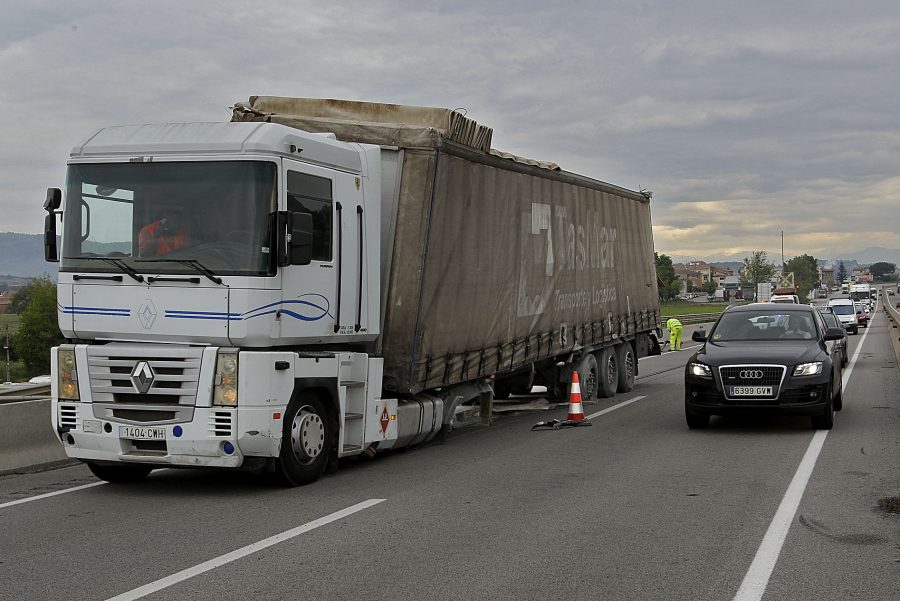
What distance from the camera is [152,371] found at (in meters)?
8.75

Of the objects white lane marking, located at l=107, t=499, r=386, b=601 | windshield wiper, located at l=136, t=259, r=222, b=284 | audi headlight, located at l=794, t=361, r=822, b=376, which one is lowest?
white lane marking, located at l=107, t=499, r=386, b=601

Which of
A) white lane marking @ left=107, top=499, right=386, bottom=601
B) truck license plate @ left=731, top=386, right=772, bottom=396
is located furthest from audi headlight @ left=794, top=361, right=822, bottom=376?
white lane marking @ left=107, top=499, right=386, bottom=601

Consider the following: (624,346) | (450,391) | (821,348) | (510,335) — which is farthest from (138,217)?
(624,346)

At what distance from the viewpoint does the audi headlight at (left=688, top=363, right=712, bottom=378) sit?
13.2 metres

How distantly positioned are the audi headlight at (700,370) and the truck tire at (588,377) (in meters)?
4.18

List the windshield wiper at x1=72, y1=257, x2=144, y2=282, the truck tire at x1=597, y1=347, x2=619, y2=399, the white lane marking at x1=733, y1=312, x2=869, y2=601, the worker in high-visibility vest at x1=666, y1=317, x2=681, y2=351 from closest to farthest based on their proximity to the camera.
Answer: the white lane marking at x1=733, y1=312, x2=869, y2=601, the windshield wiper at x1=72, y1=257, x2=144, y2=282, the truck tire at x1=597, y1=347, x2=619, y2=399, the worker in high-visibility vest at x1=666, y1=317, x2=681, y2=351

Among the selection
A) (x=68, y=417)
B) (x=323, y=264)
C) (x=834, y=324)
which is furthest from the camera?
(x=834, y=324)

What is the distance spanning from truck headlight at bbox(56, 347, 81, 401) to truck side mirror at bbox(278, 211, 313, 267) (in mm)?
2053

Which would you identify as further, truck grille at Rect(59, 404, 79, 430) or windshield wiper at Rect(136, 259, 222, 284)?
truck grille at Rect(59, 404, 79, 430)

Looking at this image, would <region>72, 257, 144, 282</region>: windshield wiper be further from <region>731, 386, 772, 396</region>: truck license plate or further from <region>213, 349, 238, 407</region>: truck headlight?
<region>731, 386, 772, 396</region>: truck license plate

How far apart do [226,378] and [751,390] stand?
701 centimetres

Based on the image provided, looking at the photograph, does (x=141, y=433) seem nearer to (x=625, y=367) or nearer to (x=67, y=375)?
(x=67, y=375)

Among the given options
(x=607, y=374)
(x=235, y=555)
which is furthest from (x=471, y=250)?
(x=607, y=374)

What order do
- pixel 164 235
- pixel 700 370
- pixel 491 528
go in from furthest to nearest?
1. pixel 700 370
2. pixel 164 235
3. pixel 491 528
